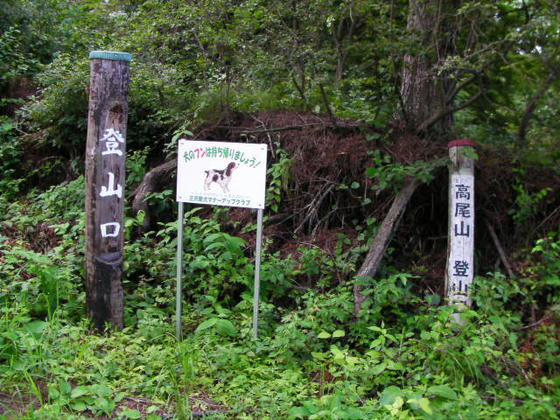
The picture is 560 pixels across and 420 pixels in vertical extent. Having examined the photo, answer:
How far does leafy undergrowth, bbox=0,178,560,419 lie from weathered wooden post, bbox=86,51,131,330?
0.96 feet

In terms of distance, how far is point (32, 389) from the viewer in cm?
382

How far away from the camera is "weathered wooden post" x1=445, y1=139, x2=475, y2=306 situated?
5.07 meters

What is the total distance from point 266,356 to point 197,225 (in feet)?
7.47

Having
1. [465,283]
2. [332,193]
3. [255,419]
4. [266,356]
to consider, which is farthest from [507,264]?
[255,419]

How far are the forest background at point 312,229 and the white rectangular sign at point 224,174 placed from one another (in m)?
0.77

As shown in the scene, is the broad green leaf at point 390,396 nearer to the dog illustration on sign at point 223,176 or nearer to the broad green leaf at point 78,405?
the broad green leaf at point 78,405

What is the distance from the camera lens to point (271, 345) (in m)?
4.71

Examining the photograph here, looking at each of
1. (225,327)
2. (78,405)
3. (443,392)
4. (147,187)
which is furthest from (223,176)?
(443,392)

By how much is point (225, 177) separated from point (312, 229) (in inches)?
72.6

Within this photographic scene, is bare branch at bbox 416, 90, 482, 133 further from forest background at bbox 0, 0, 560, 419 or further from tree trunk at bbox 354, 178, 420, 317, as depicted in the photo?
tree trunk at bbox 354, 178, 420, 317

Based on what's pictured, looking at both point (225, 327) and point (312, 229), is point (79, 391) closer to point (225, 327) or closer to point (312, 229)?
point (225, 327)

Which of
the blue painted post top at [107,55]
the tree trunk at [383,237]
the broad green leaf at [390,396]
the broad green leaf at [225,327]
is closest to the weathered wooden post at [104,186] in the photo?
the blue painted post top at [107,55]

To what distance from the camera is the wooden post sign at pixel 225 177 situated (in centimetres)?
487

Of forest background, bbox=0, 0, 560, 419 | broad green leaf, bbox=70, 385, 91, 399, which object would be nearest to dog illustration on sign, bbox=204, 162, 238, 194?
forest background, bbox=0, 0, 560, 419
